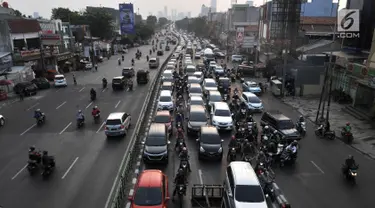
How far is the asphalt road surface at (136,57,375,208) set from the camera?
13.7 metres

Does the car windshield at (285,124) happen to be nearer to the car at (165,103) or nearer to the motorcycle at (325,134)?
the motorcycle at (325,134)

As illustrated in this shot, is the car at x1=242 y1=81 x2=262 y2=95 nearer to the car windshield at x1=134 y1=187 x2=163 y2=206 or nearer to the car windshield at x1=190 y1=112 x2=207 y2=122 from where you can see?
the car windshield at x1=190 y1=112 x2=207 y2=122

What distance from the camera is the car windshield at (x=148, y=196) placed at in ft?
37.9

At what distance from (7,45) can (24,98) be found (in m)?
13.0

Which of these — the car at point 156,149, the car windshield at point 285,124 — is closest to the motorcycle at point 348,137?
the car windshield at point 285,124

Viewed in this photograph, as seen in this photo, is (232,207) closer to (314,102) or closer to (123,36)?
(314,102)

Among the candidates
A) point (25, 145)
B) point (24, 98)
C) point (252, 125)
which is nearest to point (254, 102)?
point (252, 125)

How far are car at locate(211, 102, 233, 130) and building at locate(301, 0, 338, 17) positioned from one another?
38758mm

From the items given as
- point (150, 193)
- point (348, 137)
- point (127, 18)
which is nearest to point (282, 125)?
point (348, 137)

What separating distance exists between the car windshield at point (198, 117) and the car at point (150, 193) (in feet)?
29.9

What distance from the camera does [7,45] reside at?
4156 centimetres

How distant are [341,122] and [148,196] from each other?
1949cm

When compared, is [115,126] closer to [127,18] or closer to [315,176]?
[315,176]

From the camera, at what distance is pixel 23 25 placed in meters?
45.6
